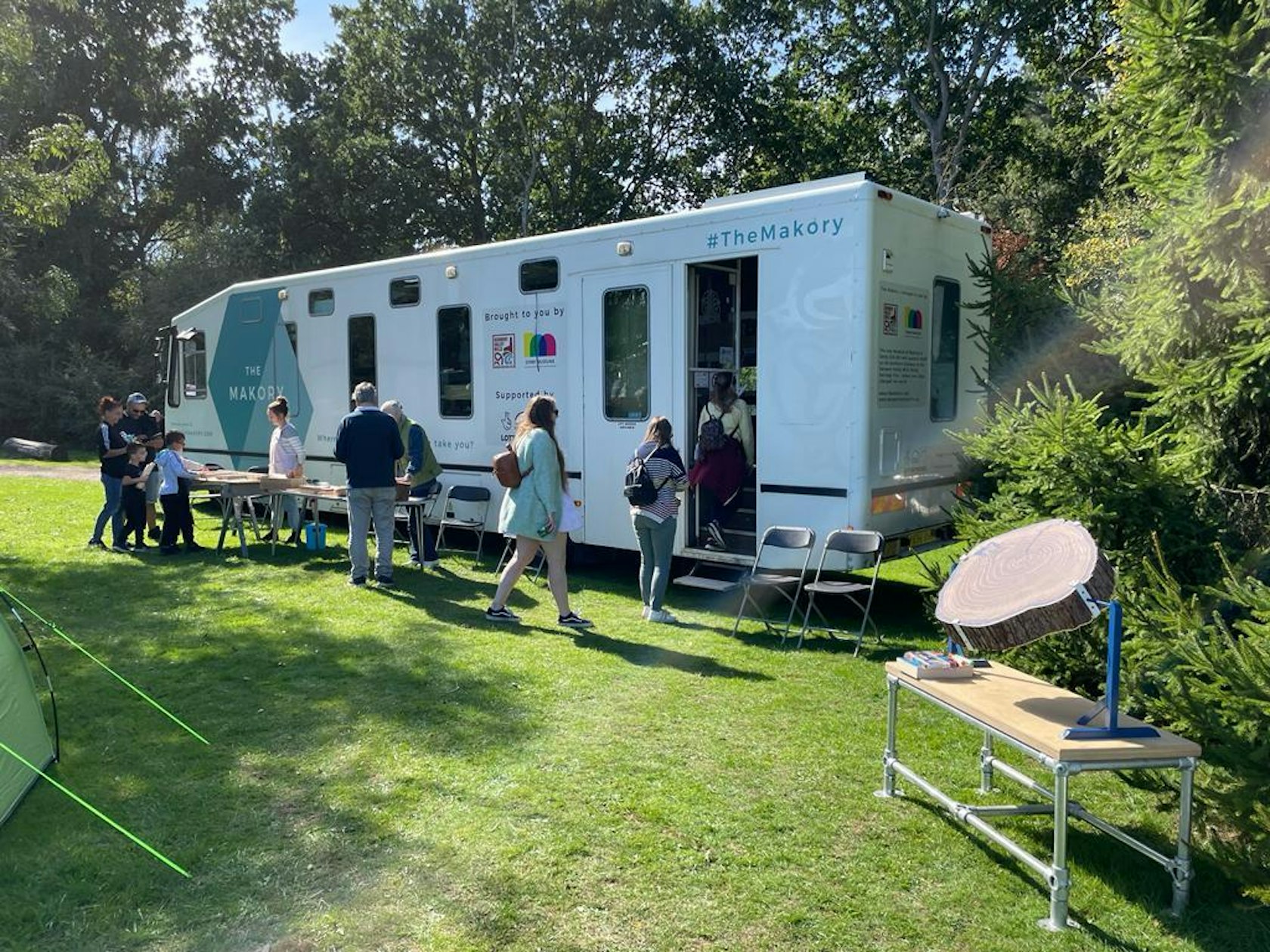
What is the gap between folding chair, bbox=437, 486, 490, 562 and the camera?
945 cm

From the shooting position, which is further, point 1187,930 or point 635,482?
point 635,482

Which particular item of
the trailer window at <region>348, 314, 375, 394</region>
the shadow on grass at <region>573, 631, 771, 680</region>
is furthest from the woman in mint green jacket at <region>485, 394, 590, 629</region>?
the trailer window at <region>348, 314, 375, 394</region>

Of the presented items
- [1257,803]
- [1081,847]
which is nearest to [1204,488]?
[1081,847]

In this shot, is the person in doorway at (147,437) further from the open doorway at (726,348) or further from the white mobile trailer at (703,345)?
the open doorway at (726,348)

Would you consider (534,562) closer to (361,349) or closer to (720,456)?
(720,456)

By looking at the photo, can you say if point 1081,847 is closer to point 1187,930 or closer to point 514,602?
point 1187,930

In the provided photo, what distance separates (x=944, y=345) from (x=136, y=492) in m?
8.12

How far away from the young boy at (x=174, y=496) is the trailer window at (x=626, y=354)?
477 cm

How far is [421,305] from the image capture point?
9711 millimetres

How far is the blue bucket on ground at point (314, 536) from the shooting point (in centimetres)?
1030

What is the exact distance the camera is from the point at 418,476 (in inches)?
370

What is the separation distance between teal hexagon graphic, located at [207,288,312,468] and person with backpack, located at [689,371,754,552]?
5.44m

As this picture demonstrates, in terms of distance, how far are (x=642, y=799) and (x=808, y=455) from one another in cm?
339

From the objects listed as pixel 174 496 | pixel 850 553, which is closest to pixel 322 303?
pixel 174 496
